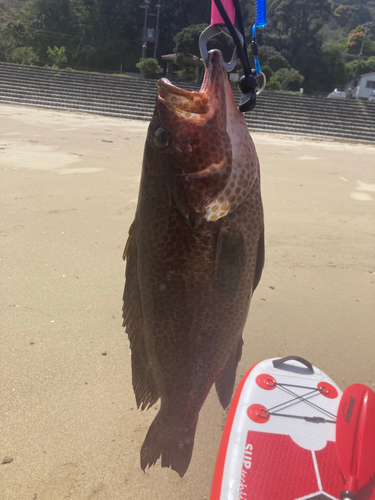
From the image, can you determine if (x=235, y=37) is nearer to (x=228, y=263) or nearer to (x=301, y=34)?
(x=228, y=263)

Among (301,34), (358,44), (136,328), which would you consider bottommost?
(136,328)

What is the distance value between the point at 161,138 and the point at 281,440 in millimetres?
1891

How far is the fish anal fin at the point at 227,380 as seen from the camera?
132 cm

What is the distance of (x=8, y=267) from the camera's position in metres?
4.10

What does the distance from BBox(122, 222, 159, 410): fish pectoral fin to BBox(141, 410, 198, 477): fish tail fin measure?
11 cm

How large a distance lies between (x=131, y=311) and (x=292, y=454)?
147 centimetres

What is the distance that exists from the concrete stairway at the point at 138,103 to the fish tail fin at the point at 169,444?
762 inches

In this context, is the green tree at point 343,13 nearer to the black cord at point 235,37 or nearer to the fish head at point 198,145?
the black cord at point 235,37

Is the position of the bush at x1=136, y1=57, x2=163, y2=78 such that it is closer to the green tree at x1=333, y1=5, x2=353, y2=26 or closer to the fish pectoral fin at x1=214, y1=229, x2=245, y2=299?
the fish pectoral fin at x1=214, y1=229, x2=245, y2=299

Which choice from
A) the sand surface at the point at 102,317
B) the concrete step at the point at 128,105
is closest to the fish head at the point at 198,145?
the sand surface at the point at 102,317

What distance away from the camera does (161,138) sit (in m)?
1.04

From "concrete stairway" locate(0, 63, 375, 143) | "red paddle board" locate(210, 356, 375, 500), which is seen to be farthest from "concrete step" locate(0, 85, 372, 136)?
"red paddle board" locate(210, 356, 375, 500)

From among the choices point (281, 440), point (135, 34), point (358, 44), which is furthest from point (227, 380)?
point (358, 44)

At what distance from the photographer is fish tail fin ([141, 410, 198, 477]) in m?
1.35
